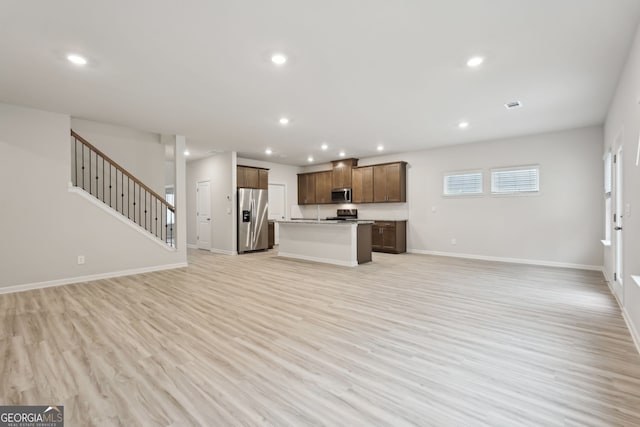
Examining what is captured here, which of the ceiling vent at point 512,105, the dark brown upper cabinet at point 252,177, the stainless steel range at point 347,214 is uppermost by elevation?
the ceiling vent at point 512,105

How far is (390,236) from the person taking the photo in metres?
7.88

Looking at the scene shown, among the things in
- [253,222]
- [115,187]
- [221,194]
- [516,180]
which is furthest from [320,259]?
[516,180]

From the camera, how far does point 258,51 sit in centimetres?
295

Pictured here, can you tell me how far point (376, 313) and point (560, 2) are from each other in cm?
315

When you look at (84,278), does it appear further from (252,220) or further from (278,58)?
(278,58)

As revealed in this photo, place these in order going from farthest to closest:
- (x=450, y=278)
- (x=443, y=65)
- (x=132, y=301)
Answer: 1. (x=450, y=278)
2. (x=132, y=301)
3. (x=443, y=65)

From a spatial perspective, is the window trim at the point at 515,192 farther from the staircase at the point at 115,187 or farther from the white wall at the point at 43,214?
the white wall at the point at 43,214

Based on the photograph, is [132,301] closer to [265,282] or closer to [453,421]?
[265,282]

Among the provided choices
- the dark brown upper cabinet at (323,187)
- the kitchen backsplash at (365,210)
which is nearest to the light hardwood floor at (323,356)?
the kitchen backsplash at (365,210)

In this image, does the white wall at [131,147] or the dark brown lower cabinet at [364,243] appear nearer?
the white wall at [131,147]

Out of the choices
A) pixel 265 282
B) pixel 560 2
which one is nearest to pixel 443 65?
pixel 560 2

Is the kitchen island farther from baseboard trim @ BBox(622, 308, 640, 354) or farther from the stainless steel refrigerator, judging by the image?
baseboard trim @ BBox(622, 308, 640, 354)

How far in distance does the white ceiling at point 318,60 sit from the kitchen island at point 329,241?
7.15 feet

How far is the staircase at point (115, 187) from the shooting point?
5375 mm
